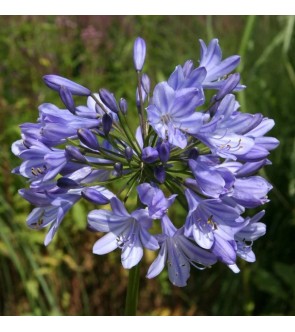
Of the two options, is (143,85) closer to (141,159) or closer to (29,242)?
(141,159)

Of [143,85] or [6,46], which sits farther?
[6,46]

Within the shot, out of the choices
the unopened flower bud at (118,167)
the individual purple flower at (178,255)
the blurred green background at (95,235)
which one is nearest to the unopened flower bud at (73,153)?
the unopened flower bud at (118,167)

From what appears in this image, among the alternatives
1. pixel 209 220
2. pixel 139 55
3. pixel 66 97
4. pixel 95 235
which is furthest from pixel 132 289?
pixel 95 235

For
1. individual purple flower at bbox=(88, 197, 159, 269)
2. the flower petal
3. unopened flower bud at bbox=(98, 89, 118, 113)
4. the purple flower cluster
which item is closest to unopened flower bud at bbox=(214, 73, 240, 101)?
the purple flower cluster

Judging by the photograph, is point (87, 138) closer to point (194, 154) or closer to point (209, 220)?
point (194, 154)

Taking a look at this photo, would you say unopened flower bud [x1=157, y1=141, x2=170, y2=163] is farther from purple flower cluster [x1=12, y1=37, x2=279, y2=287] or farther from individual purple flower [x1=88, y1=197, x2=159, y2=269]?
individual purple flower [x1=88, y1=197, x2=159, y2=269]

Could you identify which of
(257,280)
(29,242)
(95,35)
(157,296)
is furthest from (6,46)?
(257,280)

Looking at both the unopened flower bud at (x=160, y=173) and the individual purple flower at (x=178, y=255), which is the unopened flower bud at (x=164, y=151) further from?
the individual purple flower at (x=178, y=255)
